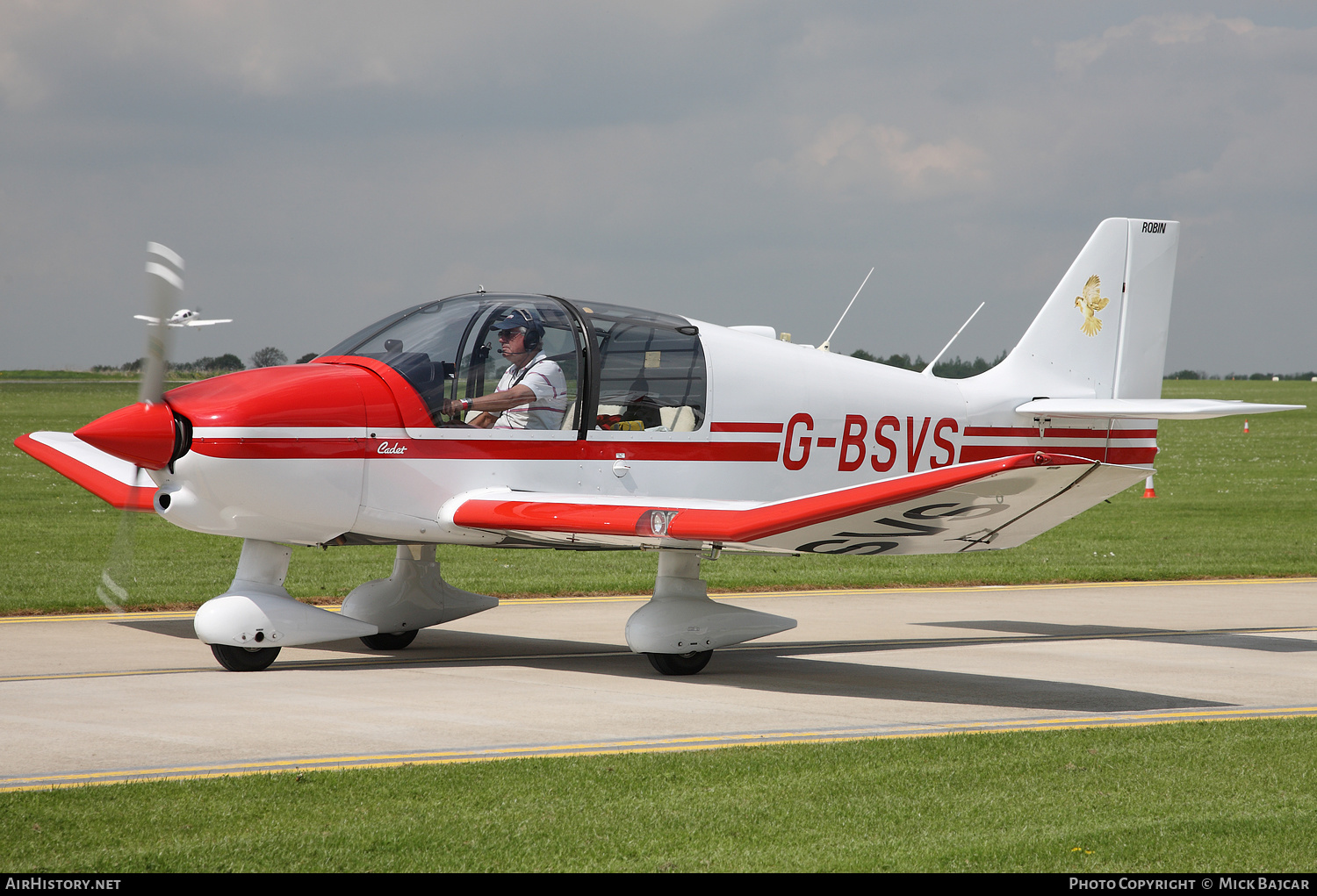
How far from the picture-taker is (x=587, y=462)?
1012 cm

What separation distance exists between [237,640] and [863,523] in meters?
4.34

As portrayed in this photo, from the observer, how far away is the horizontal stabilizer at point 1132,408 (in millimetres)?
10156

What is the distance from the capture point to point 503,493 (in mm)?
9773

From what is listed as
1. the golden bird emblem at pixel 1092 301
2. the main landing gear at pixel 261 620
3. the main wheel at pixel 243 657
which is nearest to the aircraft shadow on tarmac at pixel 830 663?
the main wheel at pixel 243 657

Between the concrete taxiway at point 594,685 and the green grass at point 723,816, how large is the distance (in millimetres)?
626

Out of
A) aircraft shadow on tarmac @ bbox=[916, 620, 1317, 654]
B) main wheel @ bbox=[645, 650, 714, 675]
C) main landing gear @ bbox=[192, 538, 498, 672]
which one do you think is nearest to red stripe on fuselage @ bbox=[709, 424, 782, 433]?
main wheel @ bbox=[645, 650, 714, 675]

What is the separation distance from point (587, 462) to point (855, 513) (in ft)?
8.25

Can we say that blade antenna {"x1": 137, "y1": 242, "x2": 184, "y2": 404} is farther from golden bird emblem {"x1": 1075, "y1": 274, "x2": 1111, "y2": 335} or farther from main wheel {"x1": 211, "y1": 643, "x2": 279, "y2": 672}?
golden bird emblem {"x1": 1075, "y1": 274, "x2": 1111, "y2": 335}

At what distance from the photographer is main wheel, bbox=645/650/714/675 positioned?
9.86m

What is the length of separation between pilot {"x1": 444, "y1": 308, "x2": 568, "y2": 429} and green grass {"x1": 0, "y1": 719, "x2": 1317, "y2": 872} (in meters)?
3.52

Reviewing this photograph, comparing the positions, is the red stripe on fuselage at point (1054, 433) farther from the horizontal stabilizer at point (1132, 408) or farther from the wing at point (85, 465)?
the wing at point (85, 465)

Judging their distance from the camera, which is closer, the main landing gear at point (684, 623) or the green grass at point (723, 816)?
the green grass at point (723, 816)

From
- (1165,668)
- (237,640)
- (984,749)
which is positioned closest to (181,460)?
(237,640)
